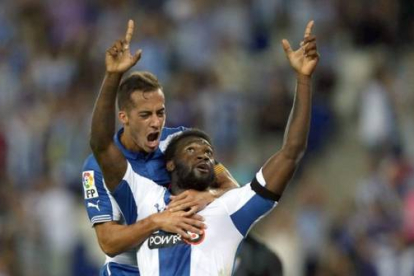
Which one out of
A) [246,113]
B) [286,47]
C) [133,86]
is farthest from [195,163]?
[246,113]

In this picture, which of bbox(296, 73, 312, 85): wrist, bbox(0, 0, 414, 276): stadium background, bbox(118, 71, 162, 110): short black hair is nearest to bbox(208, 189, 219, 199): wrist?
bbox(118, 71, 162, 110): short black hair

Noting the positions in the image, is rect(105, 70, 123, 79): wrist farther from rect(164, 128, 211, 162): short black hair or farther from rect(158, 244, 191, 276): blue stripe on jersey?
rect(158, 244, 191, 276): blue stripe on jersey

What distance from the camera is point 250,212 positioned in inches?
301

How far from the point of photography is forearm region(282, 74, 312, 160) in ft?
24.3

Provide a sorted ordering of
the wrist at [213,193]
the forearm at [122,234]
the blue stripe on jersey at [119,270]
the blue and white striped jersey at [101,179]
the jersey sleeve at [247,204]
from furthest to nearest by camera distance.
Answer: the blue stripe on jersey at [119,270], the blue and white striped jersey at [101,179], the wrist at [213,193], the forearm at [122,234], the jersey sleeve at [247,204]

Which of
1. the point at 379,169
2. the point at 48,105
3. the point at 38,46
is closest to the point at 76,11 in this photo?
the point at 38,46

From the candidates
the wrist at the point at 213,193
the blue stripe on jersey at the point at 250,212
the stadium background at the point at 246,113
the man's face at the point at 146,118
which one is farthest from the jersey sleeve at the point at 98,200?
the stadium background at the point at 246,113

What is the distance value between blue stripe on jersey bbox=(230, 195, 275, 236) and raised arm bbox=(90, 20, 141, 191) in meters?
0.68

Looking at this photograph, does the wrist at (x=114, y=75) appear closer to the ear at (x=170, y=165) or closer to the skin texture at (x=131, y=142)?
the skin texture at (x=131, y=142)

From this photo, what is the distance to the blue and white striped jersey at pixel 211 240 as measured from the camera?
7668mm

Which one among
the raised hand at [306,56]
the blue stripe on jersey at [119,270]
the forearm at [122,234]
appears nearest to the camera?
the raised hand at [306,56]

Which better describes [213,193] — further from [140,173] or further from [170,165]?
[140,173]

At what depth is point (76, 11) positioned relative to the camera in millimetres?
18062

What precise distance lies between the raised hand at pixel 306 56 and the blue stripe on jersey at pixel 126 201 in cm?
118
